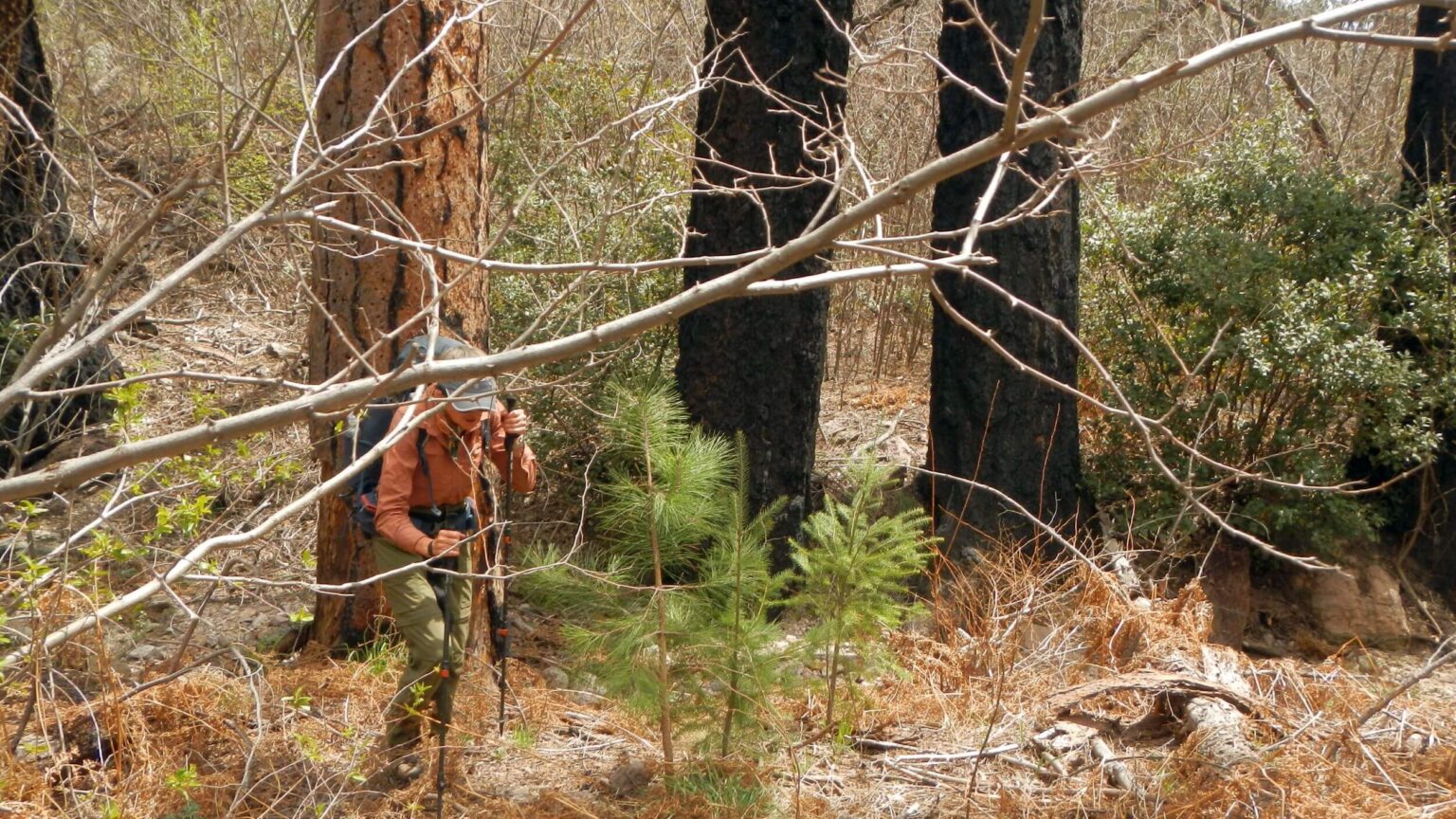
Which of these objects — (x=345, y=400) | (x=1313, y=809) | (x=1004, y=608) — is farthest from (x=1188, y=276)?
(x=345, y=400)

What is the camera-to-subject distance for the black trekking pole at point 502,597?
4684 millimetres

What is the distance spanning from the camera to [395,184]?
5527mm

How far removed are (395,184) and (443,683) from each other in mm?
2245

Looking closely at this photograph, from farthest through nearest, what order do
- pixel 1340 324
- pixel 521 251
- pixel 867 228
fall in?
pixel 867 228, pixel 521 251, pixel 1340 324

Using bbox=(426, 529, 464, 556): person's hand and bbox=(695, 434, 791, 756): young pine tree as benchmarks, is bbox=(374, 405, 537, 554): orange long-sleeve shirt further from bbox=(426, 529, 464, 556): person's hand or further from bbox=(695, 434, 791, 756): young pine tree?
bbox=(695, 434, 791, 756): young pine tree

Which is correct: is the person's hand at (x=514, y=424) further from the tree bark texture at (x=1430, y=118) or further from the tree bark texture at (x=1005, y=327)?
the tree bark texture at (x=1430, y=118)

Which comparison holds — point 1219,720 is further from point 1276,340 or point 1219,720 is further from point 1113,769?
point 1276,340

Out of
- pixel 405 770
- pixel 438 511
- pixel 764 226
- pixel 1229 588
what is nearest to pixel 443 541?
pixel 438 511

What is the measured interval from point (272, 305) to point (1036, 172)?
6.34 metres

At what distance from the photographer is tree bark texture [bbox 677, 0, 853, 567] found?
680 centimetres

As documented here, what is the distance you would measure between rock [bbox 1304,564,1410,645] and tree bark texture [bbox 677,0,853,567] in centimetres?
360

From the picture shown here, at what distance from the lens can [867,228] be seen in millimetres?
11258

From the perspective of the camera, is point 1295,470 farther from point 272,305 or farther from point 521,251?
point 272,305

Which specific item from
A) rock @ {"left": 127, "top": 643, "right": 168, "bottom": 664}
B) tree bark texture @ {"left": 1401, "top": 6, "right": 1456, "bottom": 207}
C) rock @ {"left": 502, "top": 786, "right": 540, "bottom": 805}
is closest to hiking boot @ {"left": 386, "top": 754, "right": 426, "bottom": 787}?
rock @ {"left": 502, "top": 786, "right": 540, "bottom": 805}
